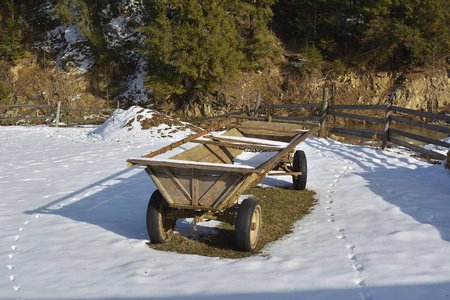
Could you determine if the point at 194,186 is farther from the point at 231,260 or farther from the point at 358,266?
the point at 358,266

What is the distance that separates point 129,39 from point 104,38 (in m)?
1.98

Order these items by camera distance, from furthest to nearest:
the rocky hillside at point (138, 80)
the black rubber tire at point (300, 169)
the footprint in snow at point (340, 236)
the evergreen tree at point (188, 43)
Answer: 1. the rocky hillside at point (138, 80)
2. the evergreen tree at point (188, 43)
3. the black rubber tire at point (300, 169)
4. the footprint in snow at point (340, 236)

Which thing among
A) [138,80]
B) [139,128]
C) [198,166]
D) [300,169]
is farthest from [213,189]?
[138,80]

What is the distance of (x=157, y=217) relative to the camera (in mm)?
4812

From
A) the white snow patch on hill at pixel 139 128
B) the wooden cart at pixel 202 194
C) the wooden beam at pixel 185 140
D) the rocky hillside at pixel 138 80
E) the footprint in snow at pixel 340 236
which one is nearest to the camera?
the wooden cart at pixel 202 194

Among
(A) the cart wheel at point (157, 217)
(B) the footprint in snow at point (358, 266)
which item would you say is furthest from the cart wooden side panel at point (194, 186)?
(B) the footprint in snow at point (358, 266)

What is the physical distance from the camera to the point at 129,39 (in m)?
29.3

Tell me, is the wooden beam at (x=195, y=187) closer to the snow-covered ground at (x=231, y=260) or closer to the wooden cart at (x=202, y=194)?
the wooden cart at (x=202, y=194)

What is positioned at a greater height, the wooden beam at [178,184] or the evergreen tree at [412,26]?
the evergreen tree at [412,26]

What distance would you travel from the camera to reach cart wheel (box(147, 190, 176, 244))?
4812 mm

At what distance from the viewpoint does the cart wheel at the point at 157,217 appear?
15.8 ft

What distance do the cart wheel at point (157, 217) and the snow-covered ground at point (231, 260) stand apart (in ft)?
0.72

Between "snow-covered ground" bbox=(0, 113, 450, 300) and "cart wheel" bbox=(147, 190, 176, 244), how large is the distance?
0.22m

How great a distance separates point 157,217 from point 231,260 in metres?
1.06
